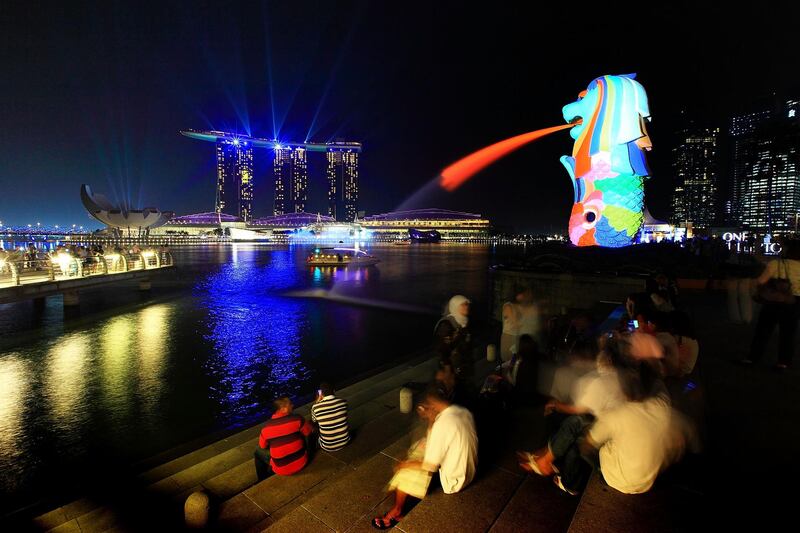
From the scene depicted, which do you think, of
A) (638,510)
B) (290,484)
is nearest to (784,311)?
(638,510)

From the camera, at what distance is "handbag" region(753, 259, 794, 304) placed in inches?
239

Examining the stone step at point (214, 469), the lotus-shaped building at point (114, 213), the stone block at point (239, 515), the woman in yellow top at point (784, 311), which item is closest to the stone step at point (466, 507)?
the stone block at point (239, 515)

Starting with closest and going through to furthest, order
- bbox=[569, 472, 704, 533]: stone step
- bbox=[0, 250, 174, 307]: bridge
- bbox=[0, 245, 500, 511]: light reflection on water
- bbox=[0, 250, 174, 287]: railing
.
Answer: bbox=[569, 472, 704, 533]: stone step → bbox=[0, 245, 500, 511]: light reflection on water → bbox=[0, 250, 174, 307]: bridge → bbox=[0, 250, 174, 287]: railing

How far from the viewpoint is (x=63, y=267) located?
20219 millimetres

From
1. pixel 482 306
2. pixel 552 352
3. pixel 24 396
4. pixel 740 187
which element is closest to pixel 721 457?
pixel 552 352

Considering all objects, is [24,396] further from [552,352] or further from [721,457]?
[721,457]

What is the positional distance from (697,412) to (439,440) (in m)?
2.90

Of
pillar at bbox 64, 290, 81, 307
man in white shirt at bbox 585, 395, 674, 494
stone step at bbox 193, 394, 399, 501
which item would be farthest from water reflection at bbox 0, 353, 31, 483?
man in white shirt at bbox 585, 395, 674, 494

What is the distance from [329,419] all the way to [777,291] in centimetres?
670

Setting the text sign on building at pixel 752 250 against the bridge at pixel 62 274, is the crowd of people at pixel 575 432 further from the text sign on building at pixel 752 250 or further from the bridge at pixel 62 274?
the text sign on building at pixel 752 250

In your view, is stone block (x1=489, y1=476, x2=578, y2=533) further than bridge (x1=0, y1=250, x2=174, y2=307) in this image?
No

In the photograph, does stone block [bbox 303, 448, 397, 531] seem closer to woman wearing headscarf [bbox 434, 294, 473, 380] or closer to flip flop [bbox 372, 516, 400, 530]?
flip flop [bbox 372, 516, 400, 530]

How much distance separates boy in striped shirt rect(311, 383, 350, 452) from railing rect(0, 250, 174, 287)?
18166mm

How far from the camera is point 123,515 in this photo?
4.69 metres
